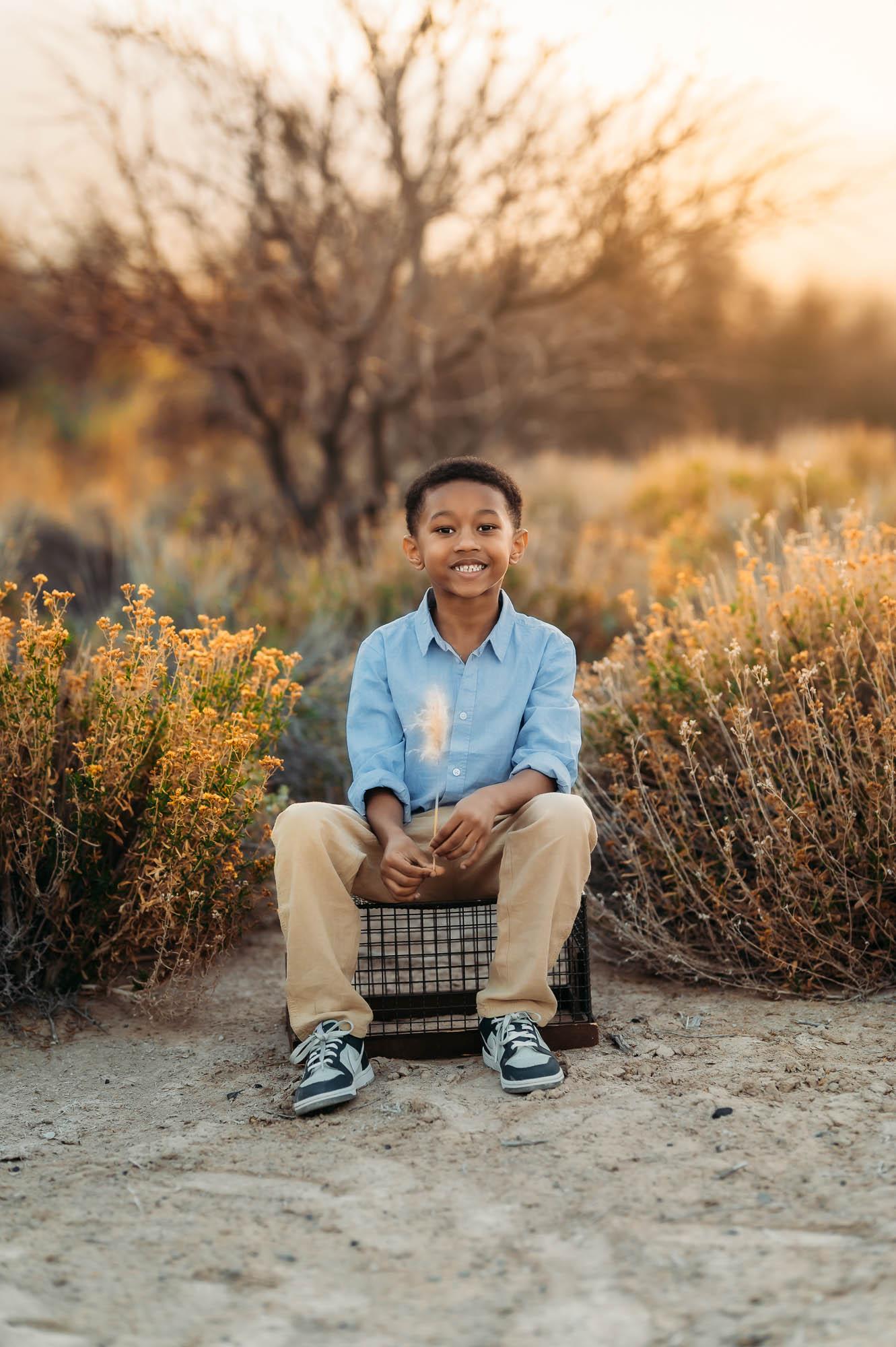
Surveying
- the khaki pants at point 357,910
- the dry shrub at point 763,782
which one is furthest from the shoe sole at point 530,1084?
the dry shrub at point 763,782

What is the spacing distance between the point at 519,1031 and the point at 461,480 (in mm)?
1434

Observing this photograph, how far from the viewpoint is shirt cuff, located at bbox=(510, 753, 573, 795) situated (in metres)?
3.02

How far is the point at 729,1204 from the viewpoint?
84.4 inches

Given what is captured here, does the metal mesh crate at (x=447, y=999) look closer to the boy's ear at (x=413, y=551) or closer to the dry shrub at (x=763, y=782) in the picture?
the dry shrub at (x=763, y=782)

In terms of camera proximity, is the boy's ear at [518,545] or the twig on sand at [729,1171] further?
the boy's ear at [518,545]

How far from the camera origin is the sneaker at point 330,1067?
2.66 meters

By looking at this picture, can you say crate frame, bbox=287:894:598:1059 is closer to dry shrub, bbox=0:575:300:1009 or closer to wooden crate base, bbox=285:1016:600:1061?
wooden crate base, bbox=285:1016:600:1061

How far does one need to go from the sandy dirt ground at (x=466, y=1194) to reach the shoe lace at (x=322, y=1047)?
0.38ft

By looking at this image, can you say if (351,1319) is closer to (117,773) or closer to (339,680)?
(117,773)

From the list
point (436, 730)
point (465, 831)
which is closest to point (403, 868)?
point (465, 831)

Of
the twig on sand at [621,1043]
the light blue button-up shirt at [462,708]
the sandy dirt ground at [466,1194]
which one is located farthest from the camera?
the light blue button-up shirt at [462,708]

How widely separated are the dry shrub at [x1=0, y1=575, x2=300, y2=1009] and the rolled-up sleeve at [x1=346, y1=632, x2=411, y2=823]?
25 centimetres

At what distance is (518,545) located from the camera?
3.30 m

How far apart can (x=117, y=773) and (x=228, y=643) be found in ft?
1.57
